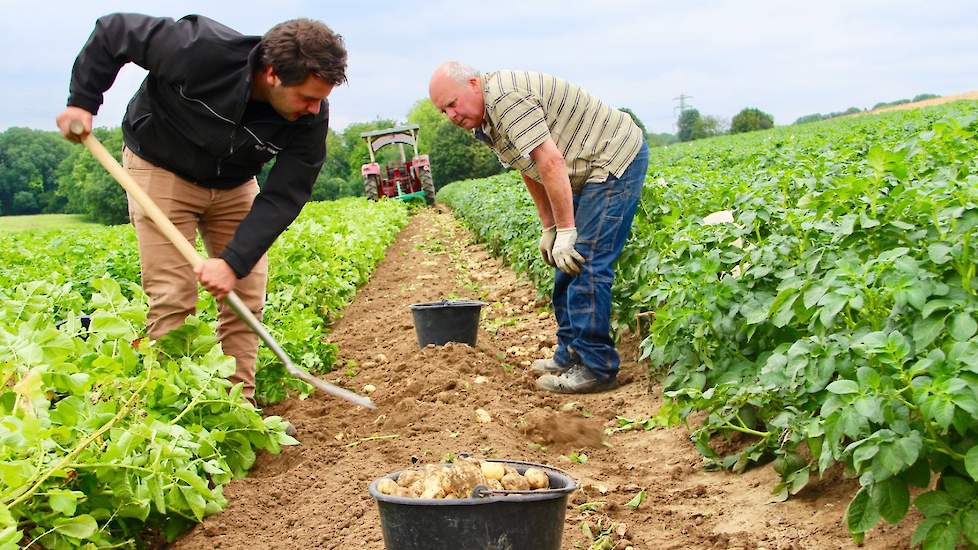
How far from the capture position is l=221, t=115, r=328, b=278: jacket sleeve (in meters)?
3.55

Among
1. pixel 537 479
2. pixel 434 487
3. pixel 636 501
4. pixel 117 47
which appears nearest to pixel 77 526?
pixel 434 487

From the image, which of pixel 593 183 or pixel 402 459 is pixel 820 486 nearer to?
pixel 402 459

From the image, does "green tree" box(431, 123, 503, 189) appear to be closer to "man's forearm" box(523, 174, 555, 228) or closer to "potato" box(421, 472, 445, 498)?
"man's forearm" box(523, 174, 555, 228)

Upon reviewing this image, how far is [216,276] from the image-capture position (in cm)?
336

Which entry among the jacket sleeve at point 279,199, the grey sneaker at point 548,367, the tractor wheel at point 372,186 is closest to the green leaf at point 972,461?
the jacket sleeve at point 279,199

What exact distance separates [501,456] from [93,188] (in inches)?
2150

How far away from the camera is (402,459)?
3666 mm

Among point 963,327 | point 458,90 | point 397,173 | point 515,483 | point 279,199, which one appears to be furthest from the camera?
point 397,173

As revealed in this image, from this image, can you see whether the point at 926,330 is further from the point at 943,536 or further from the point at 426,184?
the point at 426,184

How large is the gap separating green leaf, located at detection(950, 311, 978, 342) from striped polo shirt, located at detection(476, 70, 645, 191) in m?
2.69

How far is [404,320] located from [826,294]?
5.59 metres

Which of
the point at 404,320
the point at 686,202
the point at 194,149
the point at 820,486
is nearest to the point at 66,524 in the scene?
the point at 194,149

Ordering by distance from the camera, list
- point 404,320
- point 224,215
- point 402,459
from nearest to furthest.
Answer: point 402,459 < point 224,215 < point 404,320

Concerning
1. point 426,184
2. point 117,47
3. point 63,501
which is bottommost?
point 63,501
